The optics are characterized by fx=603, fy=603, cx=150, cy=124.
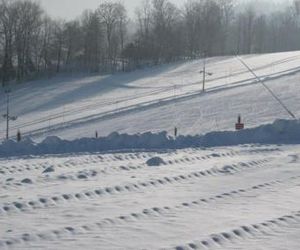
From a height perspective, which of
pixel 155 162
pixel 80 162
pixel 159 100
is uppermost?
pixel 155 162

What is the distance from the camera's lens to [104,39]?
9831 cm

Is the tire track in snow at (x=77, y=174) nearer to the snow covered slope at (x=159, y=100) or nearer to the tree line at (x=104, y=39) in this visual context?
the snow covered slope at (x=159, y=100)

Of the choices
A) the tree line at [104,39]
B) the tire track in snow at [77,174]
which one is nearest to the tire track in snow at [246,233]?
the tire track in snow at [77,174]

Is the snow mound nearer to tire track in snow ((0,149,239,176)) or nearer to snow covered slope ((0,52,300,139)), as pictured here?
tire track in snow ((0,149,239,176))

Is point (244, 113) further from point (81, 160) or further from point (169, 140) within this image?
point (81, 160)

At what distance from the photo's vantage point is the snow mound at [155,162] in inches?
503

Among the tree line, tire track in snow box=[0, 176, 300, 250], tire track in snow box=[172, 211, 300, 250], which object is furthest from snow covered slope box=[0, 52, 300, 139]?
tire track in snow box=[172, 211, 300, 250]

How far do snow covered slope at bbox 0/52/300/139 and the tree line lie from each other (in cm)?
1250

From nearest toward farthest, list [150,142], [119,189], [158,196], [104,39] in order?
[158,196]
[119,189]
[150,142]
[104,39]

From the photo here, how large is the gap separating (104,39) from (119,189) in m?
89.6

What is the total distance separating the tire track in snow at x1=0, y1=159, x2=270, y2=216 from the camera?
8898mm

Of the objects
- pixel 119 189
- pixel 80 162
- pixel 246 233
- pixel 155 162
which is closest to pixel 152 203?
pixel 119 189

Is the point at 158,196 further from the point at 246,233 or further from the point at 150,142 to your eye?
the point at 150,142

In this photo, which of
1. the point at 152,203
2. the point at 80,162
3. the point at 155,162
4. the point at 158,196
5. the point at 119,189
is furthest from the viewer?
the point at 80,162
